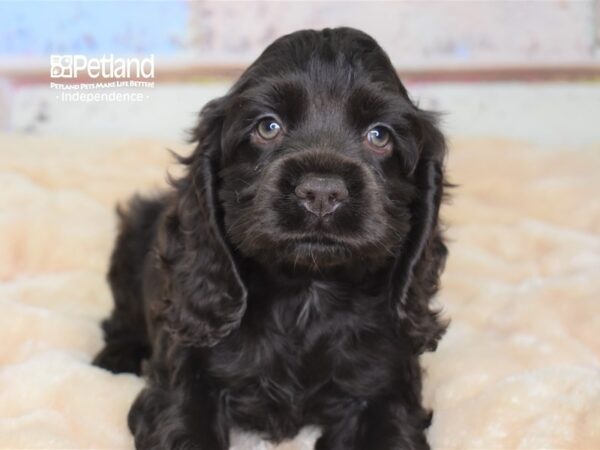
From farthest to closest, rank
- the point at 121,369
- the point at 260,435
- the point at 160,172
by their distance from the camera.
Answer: the point at 160,172 → the point at 121,369 → the point at 260,435

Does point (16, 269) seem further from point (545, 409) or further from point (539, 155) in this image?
point (539, 155)

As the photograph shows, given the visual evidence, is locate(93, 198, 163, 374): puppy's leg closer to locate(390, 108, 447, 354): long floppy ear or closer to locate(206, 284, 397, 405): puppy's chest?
locate(206, 284, 397, 405): puppy's chest

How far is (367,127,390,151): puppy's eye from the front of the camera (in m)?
2.22

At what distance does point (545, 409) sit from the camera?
2299mm

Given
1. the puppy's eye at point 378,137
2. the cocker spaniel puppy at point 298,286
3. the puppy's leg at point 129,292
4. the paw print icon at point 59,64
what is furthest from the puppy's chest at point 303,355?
the paw print icon at point 59,64

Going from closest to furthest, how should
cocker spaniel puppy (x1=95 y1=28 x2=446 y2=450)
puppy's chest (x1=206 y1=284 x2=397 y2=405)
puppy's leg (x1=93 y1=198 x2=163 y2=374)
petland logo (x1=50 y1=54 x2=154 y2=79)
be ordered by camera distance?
cocker spaniel puppy (x1=95 y1=28 x2=446 y2=450), puppy's chest (x1=206 y1=284 x2=397 y2=405), puppy's leg (x1=93 y1=198 x2=163 y2=374), petland logo (x1=50 y1=54 x2=154 y2=79)

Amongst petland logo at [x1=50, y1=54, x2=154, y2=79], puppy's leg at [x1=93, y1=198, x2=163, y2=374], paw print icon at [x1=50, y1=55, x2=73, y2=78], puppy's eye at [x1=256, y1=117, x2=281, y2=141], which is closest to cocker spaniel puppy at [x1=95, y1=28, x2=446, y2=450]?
puppy's eye at [x1=256, y1=117, x2=281, y2=141]

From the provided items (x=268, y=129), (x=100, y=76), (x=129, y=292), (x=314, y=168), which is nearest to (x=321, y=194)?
Result: (x=314, y=168)

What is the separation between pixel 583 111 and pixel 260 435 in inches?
128

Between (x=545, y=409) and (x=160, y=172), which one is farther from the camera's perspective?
(x=160, y=172)

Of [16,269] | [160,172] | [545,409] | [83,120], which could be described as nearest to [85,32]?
[83,120]

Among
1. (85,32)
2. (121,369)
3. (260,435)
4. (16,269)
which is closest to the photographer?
(260,435)

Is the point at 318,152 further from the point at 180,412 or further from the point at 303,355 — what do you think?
the point at 180,412

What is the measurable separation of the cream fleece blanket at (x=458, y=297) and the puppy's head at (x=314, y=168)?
0.43 meters
